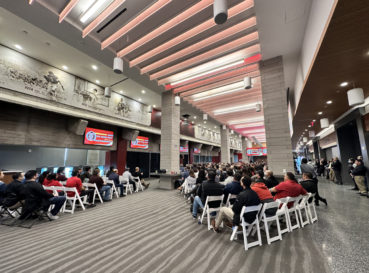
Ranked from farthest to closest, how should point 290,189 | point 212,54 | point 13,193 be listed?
point 212,54 < point 13,193 < point 290,189

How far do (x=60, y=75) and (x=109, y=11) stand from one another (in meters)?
4.58

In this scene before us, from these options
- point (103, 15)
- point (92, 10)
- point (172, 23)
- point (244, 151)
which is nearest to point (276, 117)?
point (172, 23)

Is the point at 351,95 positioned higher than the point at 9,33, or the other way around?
the point at 9,33

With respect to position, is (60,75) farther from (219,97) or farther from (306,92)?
(306,92)

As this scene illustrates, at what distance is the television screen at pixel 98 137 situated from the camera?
807 centimetres

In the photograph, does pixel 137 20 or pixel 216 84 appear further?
pixel 216 84

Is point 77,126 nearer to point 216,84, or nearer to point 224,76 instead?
point 216,84

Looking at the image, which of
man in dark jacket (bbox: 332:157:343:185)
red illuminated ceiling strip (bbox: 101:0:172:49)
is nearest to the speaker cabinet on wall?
red illuminated ceiling strip (bbox: 101:0:172:49)

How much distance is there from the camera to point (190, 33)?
4309mm

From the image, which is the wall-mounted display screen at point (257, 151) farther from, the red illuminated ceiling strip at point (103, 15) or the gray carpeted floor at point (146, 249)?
the red illuminated ceiling strip at point (103, 15)

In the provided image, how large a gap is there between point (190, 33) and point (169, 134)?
4.73 meters

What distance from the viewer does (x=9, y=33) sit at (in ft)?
15.0

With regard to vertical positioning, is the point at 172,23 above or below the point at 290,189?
above

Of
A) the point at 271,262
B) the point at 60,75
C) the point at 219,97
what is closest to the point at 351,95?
the point at 271,262
